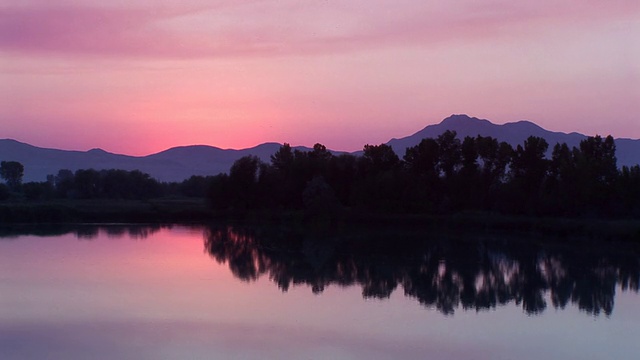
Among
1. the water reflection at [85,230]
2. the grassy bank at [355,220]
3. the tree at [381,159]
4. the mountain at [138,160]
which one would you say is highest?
the mountain at [138,160]

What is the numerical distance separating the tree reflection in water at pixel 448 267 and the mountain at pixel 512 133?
98.9 metres

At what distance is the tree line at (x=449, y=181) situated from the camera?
34938mm

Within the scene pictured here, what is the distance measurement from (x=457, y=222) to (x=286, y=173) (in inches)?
532

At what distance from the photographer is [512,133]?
135 m

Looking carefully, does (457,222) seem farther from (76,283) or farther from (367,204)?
(76,283)

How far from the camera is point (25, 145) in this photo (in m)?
164

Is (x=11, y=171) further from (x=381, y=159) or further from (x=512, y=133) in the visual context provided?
(x=512, y=133)

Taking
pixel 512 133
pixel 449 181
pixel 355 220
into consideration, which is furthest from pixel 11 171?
pixel 512 133

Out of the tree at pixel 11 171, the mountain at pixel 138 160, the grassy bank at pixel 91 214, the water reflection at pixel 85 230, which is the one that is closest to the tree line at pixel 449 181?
the grassy bank at pixel 91 214

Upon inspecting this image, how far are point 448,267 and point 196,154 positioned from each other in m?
164

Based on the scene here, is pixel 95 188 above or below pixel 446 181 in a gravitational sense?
below

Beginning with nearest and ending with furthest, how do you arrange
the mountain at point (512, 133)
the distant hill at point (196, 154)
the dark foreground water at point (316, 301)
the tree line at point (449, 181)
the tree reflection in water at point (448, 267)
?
the dark foreground water at point (316, 301) < the tree reflection in water at point (448, 267) < the tree line at point (449, 181) < the mountain at point (512, 133) < the distant hill at point (196, 154)

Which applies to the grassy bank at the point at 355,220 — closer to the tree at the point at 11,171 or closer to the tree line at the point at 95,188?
the tree line at the point at 95,188

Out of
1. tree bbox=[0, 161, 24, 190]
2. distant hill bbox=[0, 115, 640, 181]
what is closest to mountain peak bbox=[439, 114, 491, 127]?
distant hill bbox=[0, 115, 640, 181]
